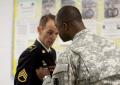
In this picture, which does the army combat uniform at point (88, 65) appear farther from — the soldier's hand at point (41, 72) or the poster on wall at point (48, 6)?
the poster on wall at point (48, 6)

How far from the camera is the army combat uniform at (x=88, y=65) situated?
4.72 ft

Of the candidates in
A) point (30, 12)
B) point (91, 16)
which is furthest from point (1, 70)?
point (91, 16)

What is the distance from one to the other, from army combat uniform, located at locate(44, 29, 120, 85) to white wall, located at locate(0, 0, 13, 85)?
165 centimetres

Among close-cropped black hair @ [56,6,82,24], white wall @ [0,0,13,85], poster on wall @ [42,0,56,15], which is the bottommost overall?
white wall @ [0,0,13,85]

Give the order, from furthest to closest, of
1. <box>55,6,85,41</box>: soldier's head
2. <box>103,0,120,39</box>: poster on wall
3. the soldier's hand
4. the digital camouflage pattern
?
<box>103,0,120,39</box>: poster on wall < the soldier's hand < <box>55,6,85,41</box>: soldier's head < the digital camouflage pattern

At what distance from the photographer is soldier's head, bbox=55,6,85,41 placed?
5.12 ft

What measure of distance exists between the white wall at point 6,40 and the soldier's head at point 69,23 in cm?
159

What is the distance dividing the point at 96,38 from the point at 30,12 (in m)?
1.59

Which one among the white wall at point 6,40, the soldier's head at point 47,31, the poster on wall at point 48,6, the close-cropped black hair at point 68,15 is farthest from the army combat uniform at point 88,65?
the white wall at point 6,40

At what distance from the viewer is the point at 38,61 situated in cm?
191

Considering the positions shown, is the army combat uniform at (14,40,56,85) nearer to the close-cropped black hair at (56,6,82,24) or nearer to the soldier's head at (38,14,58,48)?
the soldier's head at (38,14,58,48)

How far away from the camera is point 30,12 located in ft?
9.79

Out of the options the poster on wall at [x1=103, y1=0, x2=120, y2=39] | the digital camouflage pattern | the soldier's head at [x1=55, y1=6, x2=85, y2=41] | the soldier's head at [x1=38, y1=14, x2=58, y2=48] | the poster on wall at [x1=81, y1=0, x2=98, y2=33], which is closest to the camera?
the digital camouflage pattern

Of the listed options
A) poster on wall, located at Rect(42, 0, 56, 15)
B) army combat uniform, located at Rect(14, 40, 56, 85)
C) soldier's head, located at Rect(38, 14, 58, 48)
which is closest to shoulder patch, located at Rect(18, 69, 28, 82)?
army combat uniform, located at Rect(14, 40, 56, 85)
